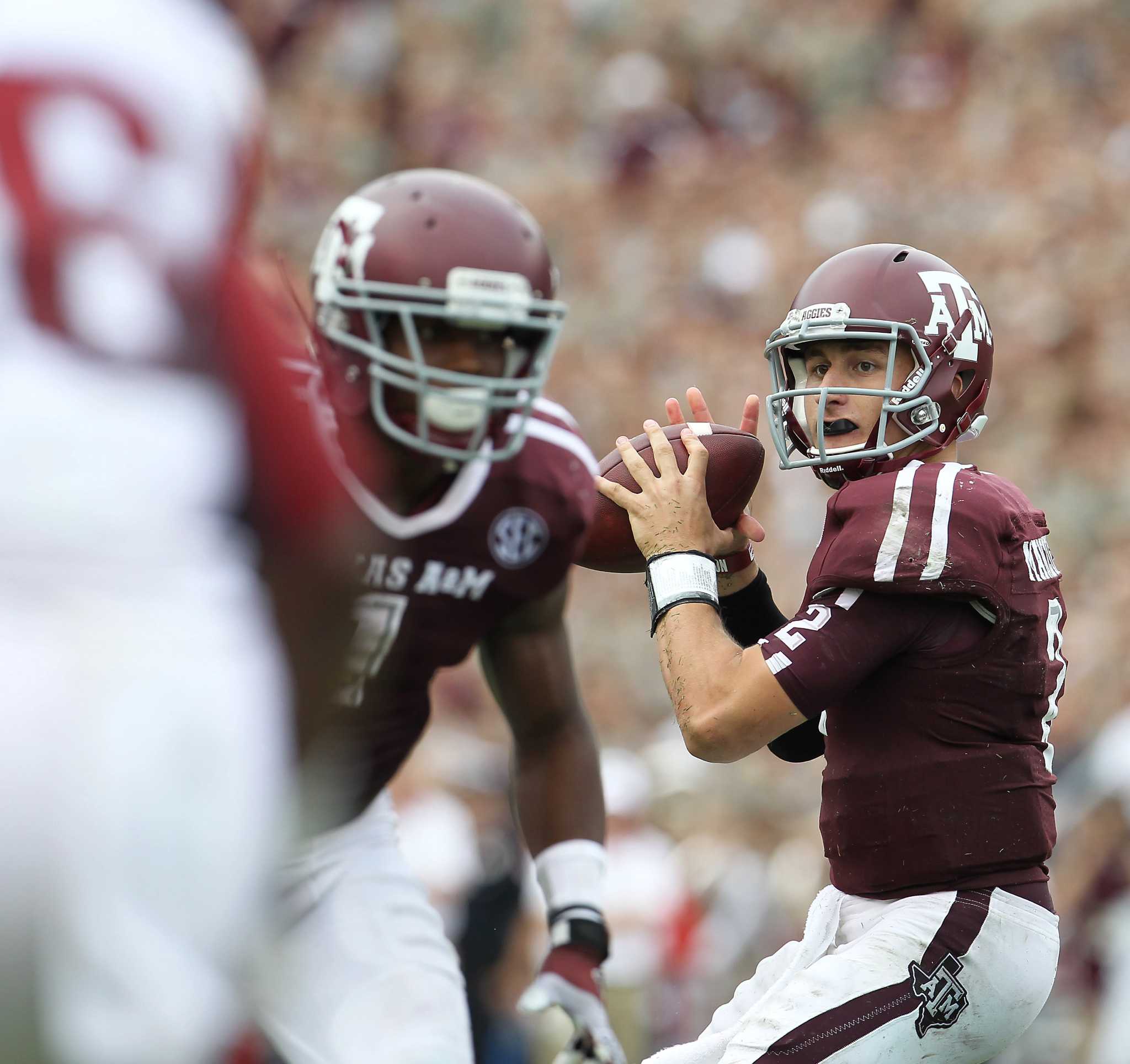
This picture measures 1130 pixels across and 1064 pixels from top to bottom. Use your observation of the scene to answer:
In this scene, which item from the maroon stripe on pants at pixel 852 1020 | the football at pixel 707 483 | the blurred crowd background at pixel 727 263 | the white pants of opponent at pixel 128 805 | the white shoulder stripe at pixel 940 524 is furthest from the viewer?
the blurred crowd background at pixel 727 263

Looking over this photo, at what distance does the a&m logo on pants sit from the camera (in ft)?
9.04

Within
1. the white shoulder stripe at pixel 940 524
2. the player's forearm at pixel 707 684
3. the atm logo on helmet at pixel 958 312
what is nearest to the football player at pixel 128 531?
the player's forearm at pixel 707 684

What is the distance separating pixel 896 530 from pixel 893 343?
17.1 inches

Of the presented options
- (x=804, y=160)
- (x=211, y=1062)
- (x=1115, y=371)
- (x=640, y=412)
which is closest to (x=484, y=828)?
(x=640, y=412)

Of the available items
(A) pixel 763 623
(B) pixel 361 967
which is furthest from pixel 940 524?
(B) pixel 361 967

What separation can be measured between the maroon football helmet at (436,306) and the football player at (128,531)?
147 centimetres

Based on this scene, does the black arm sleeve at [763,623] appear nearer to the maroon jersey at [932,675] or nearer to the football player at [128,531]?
the maroon jersey at [932,675]

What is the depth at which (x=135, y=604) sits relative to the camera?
1.46 meters

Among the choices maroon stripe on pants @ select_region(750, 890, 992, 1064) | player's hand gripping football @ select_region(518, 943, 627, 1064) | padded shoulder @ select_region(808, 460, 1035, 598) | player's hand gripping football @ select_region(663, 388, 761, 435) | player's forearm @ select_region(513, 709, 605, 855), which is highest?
player's hand gripping football @ select_region(663, 388, 761, 435)

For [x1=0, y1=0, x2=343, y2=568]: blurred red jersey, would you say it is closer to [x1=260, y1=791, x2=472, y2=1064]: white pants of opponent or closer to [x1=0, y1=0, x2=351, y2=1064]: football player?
[x1=0, y1=0, x2=351, y2=1064]: football player

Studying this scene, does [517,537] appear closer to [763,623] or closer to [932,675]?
[763,623]

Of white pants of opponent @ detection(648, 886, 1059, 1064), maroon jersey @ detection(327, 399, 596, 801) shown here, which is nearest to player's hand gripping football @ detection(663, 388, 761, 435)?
maroon jersey @ detection(327, 399, 596, 801)

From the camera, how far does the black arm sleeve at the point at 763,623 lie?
11.2 ft

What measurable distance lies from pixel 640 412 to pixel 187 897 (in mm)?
8912
